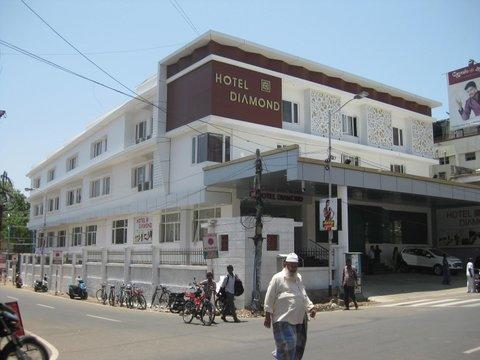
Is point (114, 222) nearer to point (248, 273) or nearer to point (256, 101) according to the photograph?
point (256, 101)

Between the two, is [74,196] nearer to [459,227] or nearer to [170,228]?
[170,228]

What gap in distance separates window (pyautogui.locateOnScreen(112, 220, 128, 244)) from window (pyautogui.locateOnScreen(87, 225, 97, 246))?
4366mm

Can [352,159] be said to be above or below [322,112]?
below

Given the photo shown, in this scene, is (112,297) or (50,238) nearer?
(112,297)

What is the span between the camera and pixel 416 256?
33.4m

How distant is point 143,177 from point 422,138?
21.0 metres

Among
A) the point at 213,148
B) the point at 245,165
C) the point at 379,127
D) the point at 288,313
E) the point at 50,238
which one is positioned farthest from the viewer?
the point at 50,238

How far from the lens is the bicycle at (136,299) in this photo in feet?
74.7

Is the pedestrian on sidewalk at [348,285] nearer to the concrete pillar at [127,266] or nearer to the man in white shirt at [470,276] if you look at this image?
the man in white shirt at [470,276]

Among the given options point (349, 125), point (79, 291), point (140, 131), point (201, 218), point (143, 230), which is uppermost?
point (349, 125)

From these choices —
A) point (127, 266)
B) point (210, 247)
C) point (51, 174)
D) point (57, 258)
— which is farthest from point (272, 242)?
point (51, 174)

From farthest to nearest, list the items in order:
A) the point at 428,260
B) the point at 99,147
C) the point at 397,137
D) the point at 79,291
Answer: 1. the point at 99,147
2. the point at 397,137
3. the point at 428,260
4. the point at 79,291

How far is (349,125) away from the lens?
3412cm

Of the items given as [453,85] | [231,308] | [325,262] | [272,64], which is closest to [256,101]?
[272,64]
